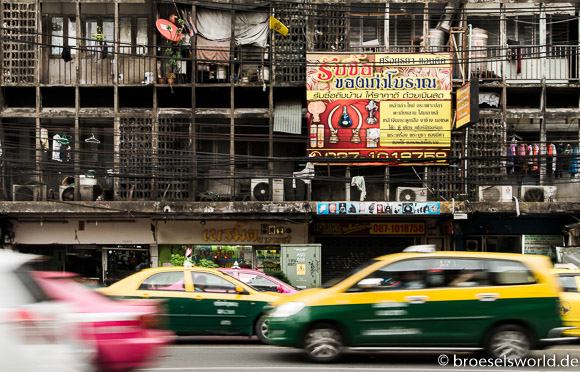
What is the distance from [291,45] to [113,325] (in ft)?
59.5

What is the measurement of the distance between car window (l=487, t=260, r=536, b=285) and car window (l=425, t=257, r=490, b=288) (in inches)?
4.3

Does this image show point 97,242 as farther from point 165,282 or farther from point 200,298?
point 200,298

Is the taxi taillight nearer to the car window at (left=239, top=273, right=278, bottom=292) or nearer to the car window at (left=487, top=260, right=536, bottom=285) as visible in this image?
the car window at (left=487, top=260, right=536, bottom=285)

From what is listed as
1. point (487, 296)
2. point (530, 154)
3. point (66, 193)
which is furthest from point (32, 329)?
point (530, 154)

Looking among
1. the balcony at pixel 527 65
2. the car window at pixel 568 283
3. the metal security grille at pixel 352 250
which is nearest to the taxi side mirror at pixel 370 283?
the car window at pixel 568 283

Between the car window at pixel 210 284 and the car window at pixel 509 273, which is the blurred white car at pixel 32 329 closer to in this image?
the car window at pixel 509 273

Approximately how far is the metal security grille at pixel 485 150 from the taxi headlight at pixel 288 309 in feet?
46.7

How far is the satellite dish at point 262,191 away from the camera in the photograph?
22.2 meters

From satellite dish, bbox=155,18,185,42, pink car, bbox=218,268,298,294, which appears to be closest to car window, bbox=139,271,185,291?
pink car, bbox=218,268,298,294

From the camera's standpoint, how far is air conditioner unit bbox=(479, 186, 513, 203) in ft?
72.1

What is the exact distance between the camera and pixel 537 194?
22109 millimetres

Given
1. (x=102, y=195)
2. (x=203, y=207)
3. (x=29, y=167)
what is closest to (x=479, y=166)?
(x=203, y=207)

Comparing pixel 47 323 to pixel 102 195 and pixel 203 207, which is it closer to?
pixel 203 207

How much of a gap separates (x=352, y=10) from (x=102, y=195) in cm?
1094
